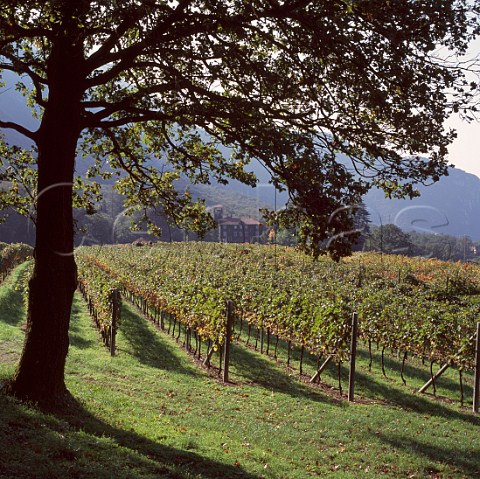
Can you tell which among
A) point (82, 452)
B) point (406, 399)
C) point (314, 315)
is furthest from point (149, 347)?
point (82, 452)

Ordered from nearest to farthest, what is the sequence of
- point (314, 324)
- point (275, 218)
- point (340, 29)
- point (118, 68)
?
point (340, 29) → point (118, 68) → point (275, 218) → point (314, 324)

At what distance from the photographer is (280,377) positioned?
14.8m

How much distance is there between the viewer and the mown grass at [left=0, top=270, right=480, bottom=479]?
665cm

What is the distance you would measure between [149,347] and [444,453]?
37.7 ft

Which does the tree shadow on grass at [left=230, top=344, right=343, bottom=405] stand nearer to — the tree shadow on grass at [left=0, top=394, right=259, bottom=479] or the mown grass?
the mown grass

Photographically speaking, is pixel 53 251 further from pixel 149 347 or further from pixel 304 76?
pixel 149 347

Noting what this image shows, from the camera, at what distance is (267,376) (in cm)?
1491

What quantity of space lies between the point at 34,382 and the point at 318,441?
17.6 ft

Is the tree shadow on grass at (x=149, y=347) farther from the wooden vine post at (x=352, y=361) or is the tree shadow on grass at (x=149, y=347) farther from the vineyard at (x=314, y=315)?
the wooden vine post at (x=352, y=361)

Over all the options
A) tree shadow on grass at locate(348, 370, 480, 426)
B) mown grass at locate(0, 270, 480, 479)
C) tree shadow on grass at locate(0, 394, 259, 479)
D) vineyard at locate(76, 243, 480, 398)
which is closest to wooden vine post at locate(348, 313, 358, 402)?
mown grass at locate(0, 270, 480, 479)

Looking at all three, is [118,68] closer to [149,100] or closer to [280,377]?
[149,100]

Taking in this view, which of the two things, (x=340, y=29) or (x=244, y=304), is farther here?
(x=244, y=304)

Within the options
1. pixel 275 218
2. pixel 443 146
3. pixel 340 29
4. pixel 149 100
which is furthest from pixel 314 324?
pixel 340 29

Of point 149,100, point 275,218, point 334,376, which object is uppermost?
point 149,100
